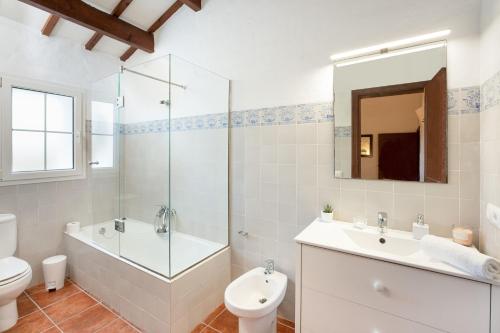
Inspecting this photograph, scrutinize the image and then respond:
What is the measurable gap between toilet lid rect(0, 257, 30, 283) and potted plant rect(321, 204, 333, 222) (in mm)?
2302

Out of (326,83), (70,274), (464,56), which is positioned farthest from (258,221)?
(70,274)

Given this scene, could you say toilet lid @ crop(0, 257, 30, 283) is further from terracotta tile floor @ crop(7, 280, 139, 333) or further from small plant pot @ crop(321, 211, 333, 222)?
small plant pot @ crop(321, 211, 333, 222)

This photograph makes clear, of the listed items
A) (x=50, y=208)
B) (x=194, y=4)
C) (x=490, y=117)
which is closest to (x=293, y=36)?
(x=194, y=4)

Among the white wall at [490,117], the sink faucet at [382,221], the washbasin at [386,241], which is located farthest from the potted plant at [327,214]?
the white wall at [490,117]

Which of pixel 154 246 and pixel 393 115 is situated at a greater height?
pixel 393 115

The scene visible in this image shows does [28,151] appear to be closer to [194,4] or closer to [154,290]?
[154,290]

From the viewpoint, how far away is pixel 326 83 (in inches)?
66.4

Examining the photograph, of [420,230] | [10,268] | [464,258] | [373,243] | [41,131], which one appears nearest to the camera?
[464,258]

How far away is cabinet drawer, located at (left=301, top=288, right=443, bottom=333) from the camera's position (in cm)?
109

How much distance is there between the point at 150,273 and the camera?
1688mm

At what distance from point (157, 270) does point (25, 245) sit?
5.21 ft

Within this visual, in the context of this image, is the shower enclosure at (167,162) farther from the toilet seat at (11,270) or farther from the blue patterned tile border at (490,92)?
the blue patterned tile border at (490,92)

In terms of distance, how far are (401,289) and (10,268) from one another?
2662 mm

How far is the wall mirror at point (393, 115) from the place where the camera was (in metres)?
1.38
